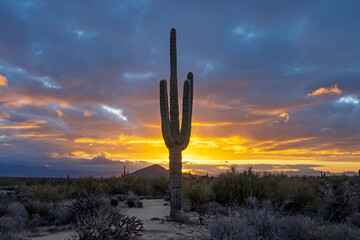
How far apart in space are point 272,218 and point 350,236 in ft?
7.01

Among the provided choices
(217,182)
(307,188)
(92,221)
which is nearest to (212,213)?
(217,182)

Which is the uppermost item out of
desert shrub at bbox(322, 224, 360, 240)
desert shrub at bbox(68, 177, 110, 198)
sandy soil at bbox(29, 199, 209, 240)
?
desert shrub at bbox(68, 177, 110, 198)

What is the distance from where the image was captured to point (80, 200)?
896 centimetres

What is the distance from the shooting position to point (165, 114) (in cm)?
1271

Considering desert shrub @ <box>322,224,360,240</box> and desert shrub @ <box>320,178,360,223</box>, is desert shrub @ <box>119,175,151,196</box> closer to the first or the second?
desert shrub @ <box>320,178,360,223</box>

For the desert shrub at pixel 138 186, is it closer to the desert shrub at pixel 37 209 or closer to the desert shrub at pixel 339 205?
the desert shrub at pixel 37 209

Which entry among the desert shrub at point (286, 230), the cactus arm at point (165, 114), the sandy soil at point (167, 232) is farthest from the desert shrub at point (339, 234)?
the cactus arm at point (165, 114)

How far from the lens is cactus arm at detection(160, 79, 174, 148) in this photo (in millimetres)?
12320

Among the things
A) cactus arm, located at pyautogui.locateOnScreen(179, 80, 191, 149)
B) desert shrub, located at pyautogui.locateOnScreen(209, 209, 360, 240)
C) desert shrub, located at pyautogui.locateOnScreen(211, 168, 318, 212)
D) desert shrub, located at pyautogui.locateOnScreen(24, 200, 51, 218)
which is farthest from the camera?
desert shrub, located at pyautogui.locateOnScreen(211, 168, 318, 212)

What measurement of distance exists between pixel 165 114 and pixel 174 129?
752 millimetres

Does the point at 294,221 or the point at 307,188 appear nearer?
the point at 294,221

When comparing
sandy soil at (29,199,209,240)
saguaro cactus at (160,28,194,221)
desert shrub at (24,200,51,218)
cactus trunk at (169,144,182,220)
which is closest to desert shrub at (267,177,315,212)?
cactus trunk at (169,144,182,220)

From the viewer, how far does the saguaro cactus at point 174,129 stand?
1211 cm

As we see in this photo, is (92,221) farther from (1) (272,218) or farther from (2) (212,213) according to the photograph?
(2) (212,213)
